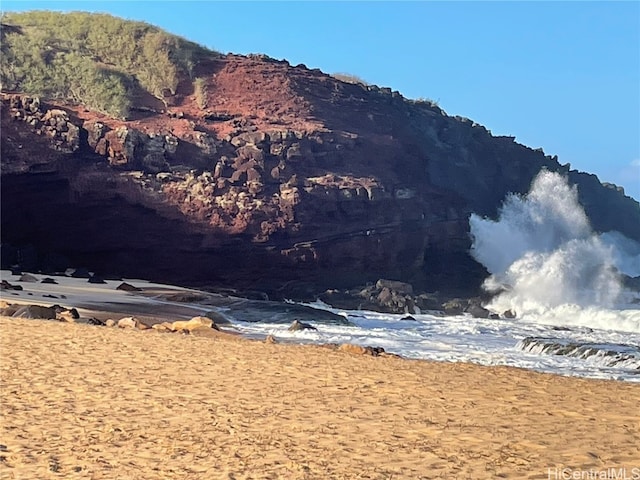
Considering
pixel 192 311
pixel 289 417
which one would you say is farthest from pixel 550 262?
pixel 289 417

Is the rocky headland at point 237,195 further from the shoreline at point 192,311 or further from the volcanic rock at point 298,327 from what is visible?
the volcanic rock at point 298,327

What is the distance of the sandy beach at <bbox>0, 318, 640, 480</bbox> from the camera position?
5855 millimetres

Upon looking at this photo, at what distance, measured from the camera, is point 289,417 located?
761 centimetres

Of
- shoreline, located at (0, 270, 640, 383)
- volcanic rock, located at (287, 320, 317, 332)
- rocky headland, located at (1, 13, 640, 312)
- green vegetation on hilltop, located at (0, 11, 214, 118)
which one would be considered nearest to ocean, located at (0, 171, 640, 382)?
shoreline, located at (0, 270, 640, 383)

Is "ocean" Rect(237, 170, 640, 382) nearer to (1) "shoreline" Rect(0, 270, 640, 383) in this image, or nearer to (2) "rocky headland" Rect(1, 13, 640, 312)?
(1) "shoreline" Rect(0, 270, 640, 383)

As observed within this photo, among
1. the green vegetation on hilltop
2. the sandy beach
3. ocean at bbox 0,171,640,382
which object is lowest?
the sandy beach

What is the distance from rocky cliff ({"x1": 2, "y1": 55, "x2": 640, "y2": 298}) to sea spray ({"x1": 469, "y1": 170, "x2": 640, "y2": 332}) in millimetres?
1403

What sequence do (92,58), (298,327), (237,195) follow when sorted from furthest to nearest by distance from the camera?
(92,58)
(237,195)
(298,327)

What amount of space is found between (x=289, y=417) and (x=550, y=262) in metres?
26.1

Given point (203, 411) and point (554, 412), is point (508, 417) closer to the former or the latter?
point (554, 412)

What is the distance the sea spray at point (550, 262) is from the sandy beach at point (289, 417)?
16.5 metres

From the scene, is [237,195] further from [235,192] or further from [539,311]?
[539,311]

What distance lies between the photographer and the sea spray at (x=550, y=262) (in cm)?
2794

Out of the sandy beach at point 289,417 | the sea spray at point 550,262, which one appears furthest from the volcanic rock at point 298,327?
the sea spray at point 550,262
